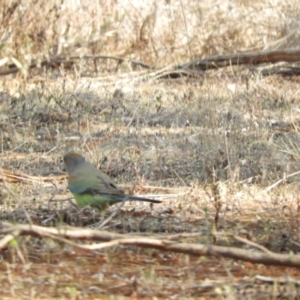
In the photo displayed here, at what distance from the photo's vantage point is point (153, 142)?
22.6 ft

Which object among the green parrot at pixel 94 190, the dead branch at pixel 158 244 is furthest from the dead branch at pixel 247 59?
the dead branch at pixel 158 244

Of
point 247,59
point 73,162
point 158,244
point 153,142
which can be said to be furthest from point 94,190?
point 247,59

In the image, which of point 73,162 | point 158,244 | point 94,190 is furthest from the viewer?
point 73,162

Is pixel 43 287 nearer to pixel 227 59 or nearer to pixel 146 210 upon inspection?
pixel 146 210

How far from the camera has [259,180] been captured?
553cm

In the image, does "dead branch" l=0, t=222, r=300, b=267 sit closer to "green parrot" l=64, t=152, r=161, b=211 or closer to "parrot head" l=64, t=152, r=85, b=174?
"green parrot" l=64, t=152, r=161, b=211

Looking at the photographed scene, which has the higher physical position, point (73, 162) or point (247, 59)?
point (247, 59)

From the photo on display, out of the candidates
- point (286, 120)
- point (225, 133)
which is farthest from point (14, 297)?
point (286, 120)

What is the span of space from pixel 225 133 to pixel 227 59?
4.12m

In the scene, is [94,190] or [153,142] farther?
[153,142]

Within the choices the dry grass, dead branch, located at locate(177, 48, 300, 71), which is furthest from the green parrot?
dead branch, located at locate(177, 48, 300, 71)

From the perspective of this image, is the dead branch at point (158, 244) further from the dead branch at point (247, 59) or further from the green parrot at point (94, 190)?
the dead branch at point (247, 59)

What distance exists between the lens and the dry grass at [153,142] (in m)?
3.56

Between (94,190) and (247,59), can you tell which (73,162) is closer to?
(94,190)
